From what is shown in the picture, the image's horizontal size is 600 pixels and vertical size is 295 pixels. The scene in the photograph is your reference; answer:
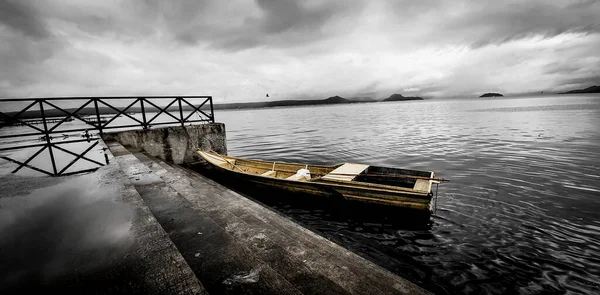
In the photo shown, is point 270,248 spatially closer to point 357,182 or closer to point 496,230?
point 357,182

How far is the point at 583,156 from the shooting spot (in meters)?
11.4

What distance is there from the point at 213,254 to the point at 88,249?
0.98 meters

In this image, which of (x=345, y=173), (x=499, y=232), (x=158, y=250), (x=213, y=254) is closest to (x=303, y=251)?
(x=213, y=254)

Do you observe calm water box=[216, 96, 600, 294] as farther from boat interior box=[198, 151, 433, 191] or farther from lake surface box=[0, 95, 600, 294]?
boat interior box=[198, 151, 433, 191]

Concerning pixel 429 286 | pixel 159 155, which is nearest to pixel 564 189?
pixel 429 286

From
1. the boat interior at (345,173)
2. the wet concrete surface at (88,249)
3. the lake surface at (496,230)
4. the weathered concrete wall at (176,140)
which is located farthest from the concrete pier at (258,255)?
the weathered concrete wall at (176,140)

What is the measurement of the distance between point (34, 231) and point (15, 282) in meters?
0.93

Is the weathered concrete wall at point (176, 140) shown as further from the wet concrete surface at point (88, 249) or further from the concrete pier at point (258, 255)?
the concrete pier at point (258, 255)

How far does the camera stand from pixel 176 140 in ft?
35.8

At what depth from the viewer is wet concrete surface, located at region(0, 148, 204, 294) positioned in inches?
62.9

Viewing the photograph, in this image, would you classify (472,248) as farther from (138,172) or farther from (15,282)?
(138,172)

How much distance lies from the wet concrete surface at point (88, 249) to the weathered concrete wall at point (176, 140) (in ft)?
24.2

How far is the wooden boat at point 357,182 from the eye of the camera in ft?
20.4

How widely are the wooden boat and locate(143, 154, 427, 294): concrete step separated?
376 centimetres
